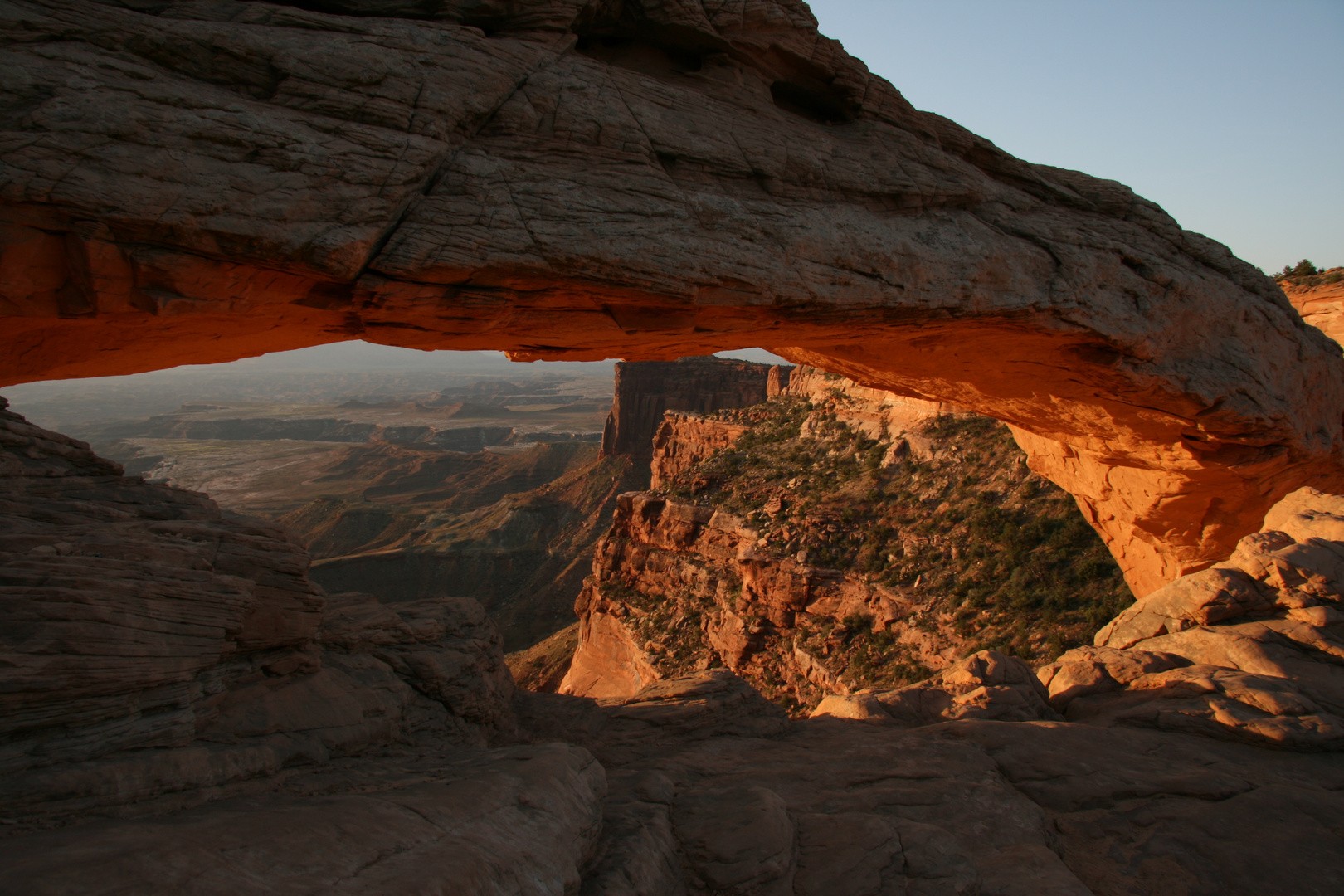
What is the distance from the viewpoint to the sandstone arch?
6660mm

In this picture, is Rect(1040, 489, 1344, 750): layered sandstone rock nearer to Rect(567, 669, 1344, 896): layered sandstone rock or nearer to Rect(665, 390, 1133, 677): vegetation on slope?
Rect(567, 669, 1344, 896): layered sandstone rock

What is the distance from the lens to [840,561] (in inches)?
1063

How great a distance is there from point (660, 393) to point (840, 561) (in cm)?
5161

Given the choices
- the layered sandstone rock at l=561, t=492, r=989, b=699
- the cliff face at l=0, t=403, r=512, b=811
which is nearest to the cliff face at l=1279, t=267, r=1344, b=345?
the layered sandstone rock at l=561, t=492, r=989, b=699

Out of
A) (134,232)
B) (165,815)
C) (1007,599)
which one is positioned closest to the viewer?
(165,815)

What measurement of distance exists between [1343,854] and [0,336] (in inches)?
669

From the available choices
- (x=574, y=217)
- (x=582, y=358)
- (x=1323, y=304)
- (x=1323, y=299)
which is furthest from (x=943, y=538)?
(x=574, y=217)

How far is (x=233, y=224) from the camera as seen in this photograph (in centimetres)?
672

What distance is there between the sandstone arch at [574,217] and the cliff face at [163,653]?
214 centimetres

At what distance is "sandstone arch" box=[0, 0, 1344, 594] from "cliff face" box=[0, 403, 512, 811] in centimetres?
214

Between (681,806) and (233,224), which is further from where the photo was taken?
(681,806)

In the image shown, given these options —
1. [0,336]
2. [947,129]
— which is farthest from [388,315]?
[947,129]

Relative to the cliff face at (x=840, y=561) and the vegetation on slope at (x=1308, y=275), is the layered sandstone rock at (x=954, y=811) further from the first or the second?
the vegetation on slope at (x=1308, y=275)

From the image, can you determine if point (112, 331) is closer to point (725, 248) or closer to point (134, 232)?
point (134, 232)
